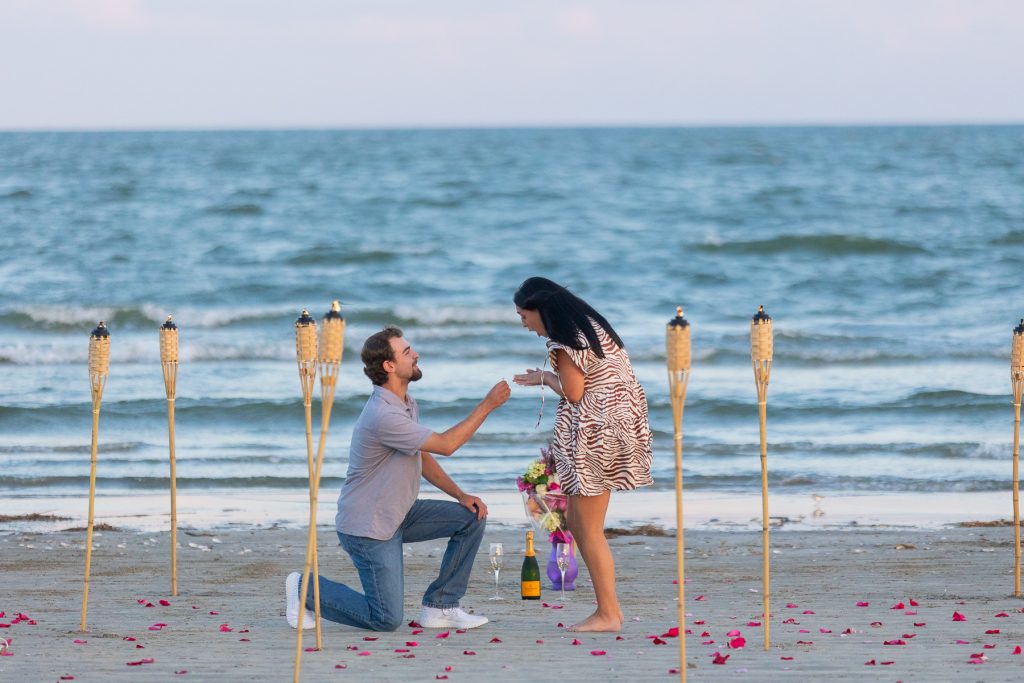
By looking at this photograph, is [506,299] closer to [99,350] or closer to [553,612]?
[553,612]

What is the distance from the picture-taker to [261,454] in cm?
1245

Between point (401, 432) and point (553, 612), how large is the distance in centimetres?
131

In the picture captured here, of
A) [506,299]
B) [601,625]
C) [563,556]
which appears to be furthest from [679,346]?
[506,299]

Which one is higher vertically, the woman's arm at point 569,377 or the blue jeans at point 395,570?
the woman's arm at point 569,377

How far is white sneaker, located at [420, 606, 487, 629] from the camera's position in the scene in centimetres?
604

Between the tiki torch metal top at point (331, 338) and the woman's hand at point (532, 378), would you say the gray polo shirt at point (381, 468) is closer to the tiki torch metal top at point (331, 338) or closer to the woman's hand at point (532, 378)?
the woman's hand at point (532, 378)

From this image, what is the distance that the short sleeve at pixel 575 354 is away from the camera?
227 inches

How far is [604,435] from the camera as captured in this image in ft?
19.2

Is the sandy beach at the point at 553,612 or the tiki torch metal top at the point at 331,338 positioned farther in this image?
the sandy beach at the point at 553,612

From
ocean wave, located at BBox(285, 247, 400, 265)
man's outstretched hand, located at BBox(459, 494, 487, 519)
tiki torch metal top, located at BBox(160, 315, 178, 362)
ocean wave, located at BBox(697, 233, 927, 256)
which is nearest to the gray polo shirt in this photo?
man's outstretched hand, located at BBox(459, 494, 487, 519)

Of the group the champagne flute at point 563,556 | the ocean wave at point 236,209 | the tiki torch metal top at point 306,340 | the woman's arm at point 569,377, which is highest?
the ocean wave at point 236,209

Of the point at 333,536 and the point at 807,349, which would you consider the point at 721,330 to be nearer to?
the point at 807,349

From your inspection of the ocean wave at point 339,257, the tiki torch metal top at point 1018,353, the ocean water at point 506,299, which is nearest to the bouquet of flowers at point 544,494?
the tiki torch metal top at point 1018,353

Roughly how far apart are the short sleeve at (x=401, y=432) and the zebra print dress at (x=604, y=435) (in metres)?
0.64
